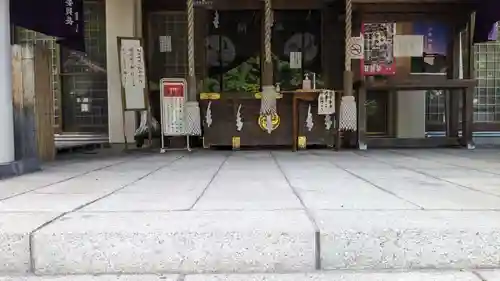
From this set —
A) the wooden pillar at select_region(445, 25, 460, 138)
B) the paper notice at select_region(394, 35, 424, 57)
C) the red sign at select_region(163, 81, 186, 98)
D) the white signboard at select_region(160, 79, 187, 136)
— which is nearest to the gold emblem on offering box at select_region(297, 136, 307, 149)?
the white signboard at select_region(160, 79, 187, 136)

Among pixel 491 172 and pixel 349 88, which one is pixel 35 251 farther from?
pixel 349 88

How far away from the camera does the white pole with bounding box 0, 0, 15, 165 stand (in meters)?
3.70

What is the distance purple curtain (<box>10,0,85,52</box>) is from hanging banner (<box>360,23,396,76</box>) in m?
4.17

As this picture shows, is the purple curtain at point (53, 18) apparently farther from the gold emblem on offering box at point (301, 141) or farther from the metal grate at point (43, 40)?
the gold emblem on offering box at point (301, 141)

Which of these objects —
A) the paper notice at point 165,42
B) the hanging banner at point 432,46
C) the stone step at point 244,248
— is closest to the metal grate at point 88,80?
the paper notice at point 165,42

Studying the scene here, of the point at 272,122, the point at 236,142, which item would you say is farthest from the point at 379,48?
the point at 236,142

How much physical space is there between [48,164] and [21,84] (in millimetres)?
1121

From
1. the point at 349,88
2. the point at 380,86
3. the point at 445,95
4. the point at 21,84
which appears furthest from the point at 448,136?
the point at 21,84

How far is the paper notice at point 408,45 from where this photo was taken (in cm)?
748

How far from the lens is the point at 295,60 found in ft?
25.4

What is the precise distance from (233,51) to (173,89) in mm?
1632

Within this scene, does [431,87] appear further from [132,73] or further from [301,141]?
[132,73]

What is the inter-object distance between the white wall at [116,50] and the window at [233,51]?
4.06 ft

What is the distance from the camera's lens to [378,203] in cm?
248
